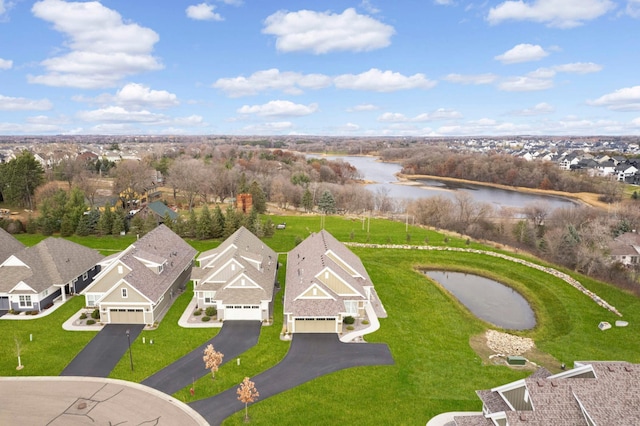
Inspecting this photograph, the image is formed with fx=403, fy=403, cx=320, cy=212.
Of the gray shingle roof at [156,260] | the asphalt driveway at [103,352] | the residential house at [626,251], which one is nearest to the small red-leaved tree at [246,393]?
the asphalt driveway at [103,352]

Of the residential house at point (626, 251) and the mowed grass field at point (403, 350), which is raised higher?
the residential house at point (626, 251)

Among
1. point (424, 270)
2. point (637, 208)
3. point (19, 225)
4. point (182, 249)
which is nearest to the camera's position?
point (182, 249)

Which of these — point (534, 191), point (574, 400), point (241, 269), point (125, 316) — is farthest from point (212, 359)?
point (534, 191)

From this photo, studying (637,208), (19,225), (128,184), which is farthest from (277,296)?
(637,208)

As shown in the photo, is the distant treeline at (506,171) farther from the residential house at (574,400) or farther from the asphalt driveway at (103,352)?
the asphalt driveway at (103,352)

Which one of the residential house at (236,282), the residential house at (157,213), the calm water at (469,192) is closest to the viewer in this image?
the residential house at (236,282)

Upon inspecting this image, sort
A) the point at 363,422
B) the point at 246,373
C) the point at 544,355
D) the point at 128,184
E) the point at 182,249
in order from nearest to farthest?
the point at 363,422 < the point at 246,373 < the point at 544,355 < the point at 182,249 < the point at 128,184

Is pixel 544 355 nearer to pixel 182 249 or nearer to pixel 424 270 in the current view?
pixel 424 270
